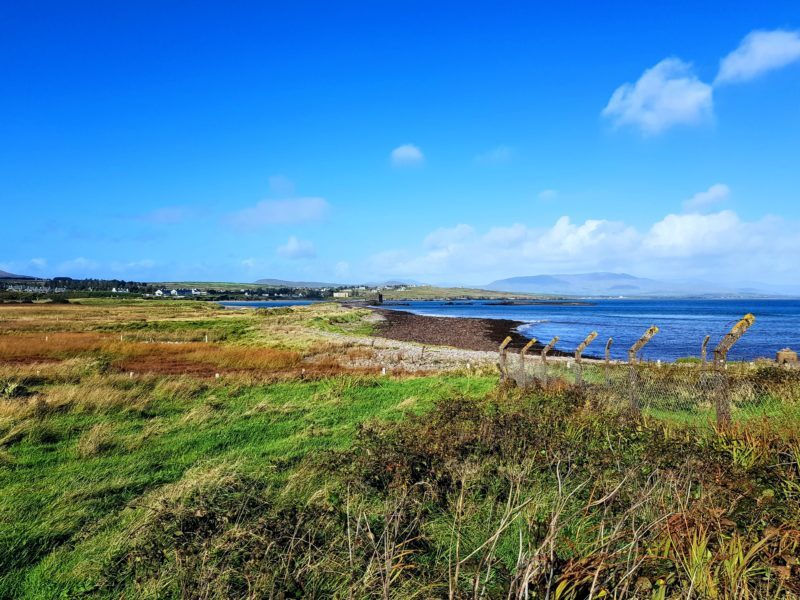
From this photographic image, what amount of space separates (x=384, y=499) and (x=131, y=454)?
16.4 ft

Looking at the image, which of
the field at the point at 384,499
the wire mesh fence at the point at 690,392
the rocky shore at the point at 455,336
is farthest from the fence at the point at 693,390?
the rocky shore at the point at 455,336

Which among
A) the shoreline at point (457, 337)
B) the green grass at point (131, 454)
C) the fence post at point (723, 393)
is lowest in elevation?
the shoreline at point (457, 337)

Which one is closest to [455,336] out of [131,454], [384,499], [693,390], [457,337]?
[457,337]

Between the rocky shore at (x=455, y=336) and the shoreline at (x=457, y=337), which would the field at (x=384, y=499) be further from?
the rocky shore at (x=455, y=336)

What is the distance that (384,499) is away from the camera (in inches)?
236

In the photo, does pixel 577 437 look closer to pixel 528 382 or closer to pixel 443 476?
pixel 443 476

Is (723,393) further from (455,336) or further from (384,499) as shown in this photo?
(455,336)

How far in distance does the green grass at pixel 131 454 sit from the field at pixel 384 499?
0.13 ft

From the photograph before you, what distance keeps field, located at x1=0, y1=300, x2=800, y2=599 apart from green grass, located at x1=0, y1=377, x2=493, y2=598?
0.04 meters

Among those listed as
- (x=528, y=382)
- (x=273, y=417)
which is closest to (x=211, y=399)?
(x=273, y=417)

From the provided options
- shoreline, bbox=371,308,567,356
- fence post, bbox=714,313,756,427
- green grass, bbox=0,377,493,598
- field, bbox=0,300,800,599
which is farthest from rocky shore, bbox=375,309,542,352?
field, bbox=0,300,800,599

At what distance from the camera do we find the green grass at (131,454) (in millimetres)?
4977

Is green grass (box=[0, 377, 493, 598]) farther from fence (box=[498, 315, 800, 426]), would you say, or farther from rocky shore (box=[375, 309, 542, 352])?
rocky shore (box=[375, 309, 542, 352])

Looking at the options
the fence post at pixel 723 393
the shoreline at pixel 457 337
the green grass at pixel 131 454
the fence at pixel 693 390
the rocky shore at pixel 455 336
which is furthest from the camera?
the rocky shore at pixel 455 336
